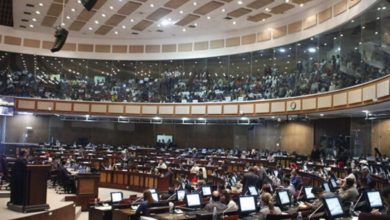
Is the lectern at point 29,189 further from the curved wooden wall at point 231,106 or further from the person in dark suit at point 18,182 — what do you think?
the curved wooden wall at point 231,106

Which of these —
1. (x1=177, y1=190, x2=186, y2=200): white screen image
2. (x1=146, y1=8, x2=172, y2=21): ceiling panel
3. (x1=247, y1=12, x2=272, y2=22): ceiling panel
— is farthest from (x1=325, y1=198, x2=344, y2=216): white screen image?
(x1=146, y1=8, x2=172, y2=21): ceiling panel

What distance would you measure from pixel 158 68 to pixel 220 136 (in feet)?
21.2

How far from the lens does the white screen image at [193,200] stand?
31.4 ft

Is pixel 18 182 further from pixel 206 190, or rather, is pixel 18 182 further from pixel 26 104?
pixel 26 104

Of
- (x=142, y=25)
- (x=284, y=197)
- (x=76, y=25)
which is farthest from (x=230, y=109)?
(x=284, y=197)

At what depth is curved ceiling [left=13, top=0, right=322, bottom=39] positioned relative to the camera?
21.7 m

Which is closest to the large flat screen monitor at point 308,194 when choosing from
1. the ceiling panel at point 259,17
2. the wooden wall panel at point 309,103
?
the wooden wall panel at point 309,103

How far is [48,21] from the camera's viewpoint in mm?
26906

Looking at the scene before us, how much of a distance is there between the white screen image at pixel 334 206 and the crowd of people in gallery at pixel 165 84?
44.3ft

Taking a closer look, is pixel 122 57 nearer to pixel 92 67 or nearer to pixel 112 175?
pixel 92 67

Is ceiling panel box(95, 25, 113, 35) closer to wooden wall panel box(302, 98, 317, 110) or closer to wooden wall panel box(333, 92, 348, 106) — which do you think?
wooden wall panel box(302, 98, 317, 110)

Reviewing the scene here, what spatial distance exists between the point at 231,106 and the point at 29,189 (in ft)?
55.8

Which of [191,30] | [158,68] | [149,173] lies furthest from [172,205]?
[158,68]

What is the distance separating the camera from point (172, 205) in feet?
30.4
